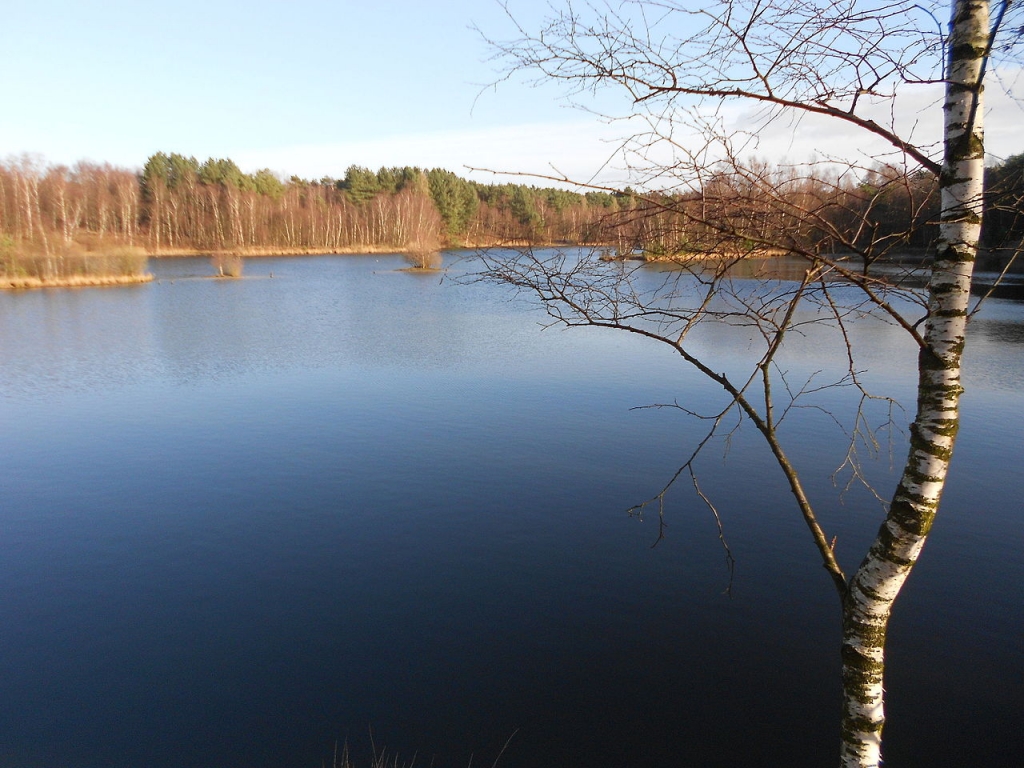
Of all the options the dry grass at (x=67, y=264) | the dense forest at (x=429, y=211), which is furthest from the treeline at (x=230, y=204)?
the dry grass at (x=67, y=264)

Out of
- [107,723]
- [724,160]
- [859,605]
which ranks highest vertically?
[724,160]

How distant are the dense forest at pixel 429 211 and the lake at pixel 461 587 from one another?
1.01 m

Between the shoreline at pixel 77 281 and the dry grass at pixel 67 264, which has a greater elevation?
the dry grass at pixel 67 264

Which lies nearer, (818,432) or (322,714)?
(322,714)

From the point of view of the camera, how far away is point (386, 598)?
19.2 feet

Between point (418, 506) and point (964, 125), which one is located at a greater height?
point (964, 125)

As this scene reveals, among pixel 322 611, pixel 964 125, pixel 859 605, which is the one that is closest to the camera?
pixel 964 125

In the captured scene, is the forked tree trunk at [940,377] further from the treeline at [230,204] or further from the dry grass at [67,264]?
the treeline at [230,204]

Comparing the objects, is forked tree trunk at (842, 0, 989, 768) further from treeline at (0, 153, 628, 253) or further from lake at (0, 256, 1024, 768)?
treeline at (0, 153, 628, 253)

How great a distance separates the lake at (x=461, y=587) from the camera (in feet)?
14.6

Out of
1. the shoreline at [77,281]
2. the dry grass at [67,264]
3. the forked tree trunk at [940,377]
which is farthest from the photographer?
the dry grass at [67,264]

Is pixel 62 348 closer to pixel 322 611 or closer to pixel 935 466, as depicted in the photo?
pixel 322 611

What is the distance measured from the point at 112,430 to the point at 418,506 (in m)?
5.62

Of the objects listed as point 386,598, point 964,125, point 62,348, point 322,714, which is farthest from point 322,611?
point 62,348
